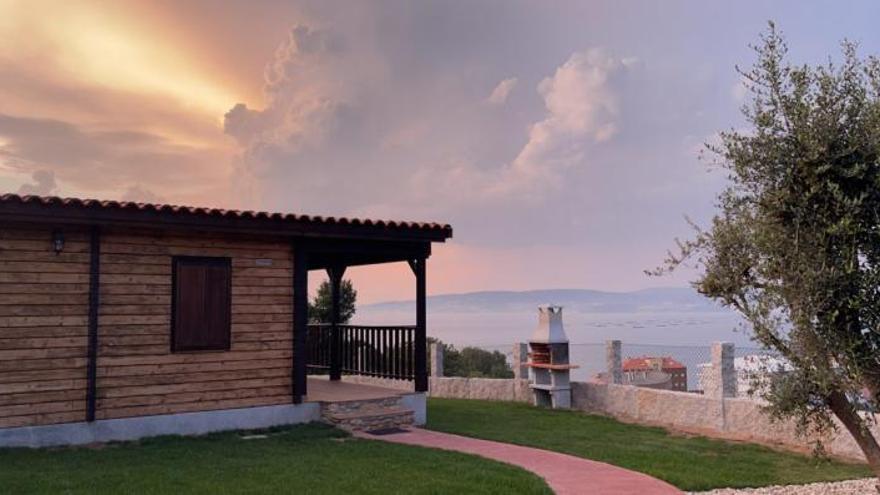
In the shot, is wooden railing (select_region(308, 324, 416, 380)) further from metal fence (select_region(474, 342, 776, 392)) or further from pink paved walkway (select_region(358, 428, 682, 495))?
metal fence (select_region(474, 342, 776, 392))

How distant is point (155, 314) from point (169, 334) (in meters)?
0.31

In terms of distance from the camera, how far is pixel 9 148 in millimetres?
13836

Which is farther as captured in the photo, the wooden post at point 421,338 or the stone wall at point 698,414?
the wooden post at point 421,338

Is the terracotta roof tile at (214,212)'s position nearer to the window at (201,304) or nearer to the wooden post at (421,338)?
the window at (201,304)

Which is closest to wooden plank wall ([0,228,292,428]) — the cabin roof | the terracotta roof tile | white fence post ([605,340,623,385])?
the cabin roof

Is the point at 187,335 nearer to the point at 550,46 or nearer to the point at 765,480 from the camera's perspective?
the point at 765,480

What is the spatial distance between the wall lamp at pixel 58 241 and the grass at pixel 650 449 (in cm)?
554

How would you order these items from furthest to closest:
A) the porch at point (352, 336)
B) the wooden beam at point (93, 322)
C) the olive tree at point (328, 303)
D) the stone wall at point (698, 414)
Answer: the olive tree at point (328, 303) → the porch at point (352, 336) → the stone wall at point (698, 414) → the wooden beam at point (93, 322)

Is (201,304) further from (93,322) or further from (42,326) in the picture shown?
(42,326)

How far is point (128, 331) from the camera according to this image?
9.23 metres

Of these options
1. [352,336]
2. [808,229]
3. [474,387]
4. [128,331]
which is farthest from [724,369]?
[128,331]

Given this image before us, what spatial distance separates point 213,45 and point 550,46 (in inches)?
325

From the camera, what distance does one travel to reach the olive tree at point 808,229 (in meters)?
5.39

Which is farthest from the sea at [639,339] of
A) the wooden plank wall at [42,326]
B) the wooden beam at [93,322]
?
the wooden plank wall at [42,326]
